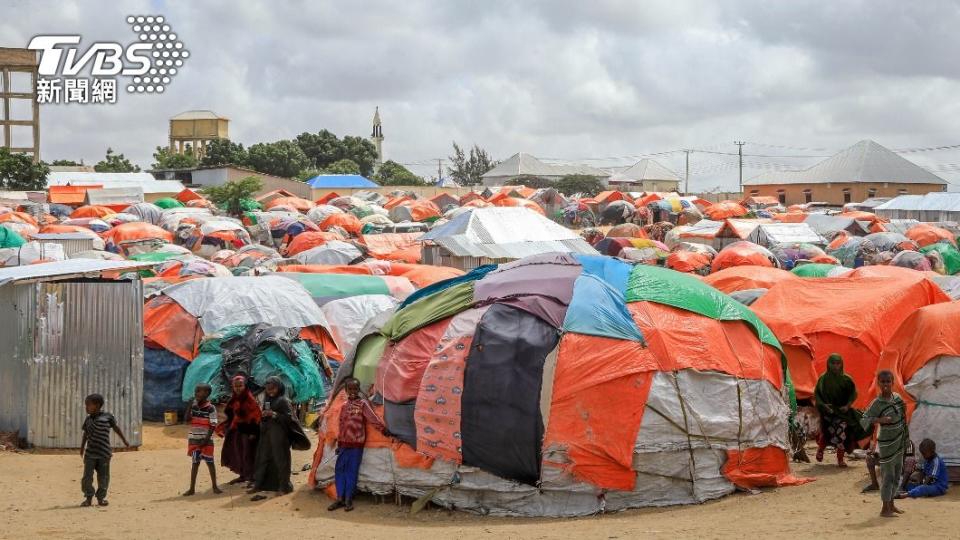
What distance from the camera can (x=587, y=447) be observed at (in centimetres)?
993

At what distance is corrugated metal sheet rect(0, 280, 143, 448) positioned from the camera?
12.6m

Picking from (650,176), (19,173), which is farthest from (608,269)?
(650,176)

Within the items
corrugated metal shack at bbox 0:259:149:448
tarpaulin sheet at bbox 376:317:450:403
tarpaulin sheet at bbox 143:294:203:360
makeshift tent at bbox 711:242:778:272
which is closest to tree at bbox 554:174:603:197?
makeshift tent at bbox 711:242:778:272

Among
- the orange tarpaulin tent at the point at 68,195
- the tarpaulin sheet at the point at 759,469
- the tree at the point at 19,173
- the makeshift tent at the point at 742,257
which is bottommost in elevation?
the tarpaulin sheet at the point at 759,469

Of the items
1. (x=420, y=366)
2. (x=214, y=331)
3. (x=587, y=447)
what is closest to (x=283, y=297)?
(x=214, y=331)

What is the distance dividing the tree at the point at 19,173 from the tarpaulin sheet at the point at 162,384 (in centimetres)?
4141

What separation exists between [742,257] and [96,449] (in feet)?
70.5

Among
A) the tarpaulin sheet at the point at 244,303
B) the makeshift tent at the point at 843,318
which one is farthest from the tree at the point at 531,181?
the makeshift tent at the point at 843,318

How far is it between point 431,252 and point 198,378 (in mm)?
15628

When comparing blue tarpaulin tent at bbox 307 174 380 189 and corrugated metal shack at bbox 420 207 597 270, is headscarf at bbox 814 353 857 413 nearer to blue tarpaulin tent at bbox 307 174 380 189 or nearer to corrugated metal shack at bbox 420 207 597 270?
corrugated metal shack at bbox 420 207 597 270

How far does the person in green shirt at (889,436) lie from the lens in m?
8.83

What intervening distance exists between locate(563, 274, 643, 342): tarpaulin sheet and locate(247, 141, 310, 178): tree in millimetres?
61932

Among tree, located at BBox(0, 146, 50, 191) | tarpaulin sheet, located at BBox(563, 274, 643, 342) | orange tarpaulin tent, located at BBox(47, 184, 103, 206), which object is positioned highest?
tree, located at BBox(0, 146, 50, 191)

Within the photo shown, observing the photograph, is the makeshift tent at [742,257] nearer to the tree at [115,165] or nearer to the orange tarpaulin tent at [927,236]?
A: the orange tarpaulin tent at [927,236]
